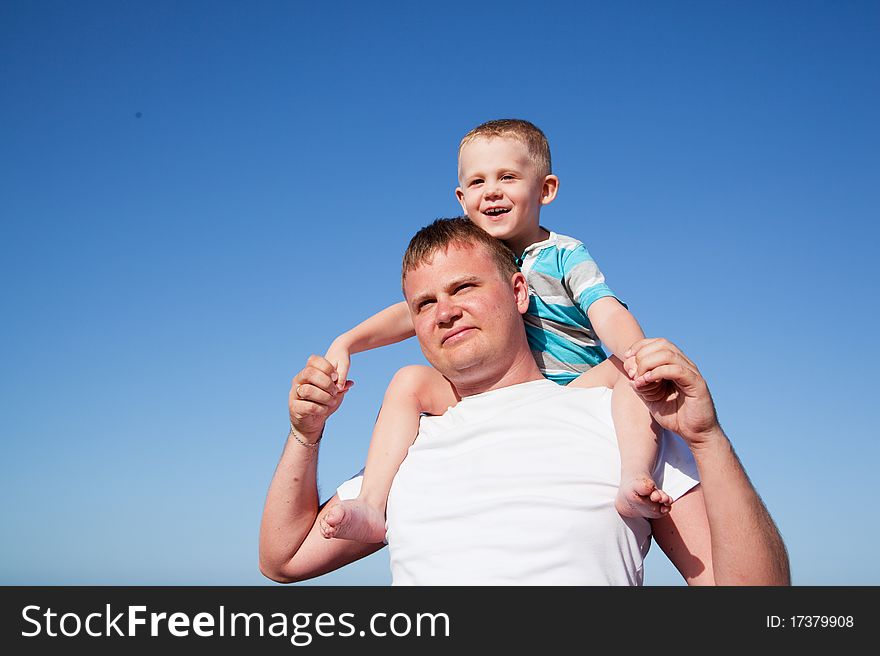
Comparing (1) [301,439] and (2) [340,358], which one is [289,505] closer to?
(1) [301,439]

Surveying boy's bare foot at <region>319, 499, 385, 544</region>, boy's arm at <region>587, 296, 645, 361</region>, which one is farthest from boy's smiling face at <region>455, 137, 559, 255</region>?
boy's bare foot at <region>319, 499, 385, 544</region>

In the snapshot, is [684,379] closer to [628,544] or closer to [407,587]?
[628,544]

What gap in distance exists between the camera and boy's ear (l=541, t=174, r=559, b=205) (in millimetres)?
4535

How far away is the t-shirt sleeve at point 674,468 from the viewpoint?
2.92 m

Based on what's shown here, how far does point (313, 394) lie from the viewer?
3379 millimetres

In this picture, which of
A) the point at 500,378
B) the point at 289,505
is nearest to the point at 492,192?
the point at 500,378

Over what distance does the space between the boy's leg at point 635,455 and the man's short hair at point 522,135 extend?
174 cm

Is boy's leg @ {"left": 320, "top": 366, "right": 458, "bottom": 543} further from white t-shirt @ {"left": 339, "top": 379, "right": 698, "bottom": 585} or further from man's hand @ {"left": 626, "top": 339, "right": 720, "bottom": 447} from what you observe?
man's hand @ {"left": 626, "top": 339, "right": 720, "bottom": 447}

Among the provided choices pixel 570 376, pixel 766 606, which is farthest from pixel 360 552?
pixel 766 606

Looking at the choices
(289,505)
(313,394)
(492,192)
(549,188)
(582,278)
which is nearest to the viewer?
(313,394)

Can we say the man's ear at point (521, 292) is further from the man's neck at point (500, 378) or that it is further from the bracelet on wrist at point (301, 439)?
the bracelet on wrist at point (301, 439)

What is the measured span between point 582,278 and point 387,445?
1316 mm

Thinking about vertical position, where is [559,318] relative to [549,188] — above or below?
below

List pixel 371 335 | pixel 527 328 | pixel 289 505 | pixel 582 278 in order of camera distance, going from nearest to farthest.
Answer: pixel 289 505
pixel 582 278
pixel 371 335
pixel 527 328
